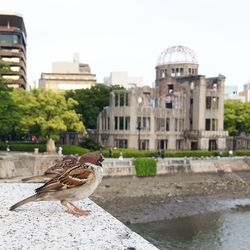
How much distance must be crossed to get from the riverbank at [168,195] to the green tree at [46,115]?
9863mm

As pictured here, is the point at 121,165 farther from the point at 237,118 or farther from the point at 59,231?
the point at 59,231

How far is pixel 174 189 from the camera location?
48656 mm

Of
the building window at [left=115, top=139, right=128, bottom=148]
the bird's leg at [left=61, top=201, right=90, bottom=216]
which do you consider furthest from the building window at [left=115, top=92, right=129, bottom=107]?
the bird's leg at [left=61, top=201, right=90, bottom=216]

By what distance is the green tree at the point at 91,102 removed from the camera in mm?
76500

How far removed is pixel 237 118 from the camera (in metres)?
78.1

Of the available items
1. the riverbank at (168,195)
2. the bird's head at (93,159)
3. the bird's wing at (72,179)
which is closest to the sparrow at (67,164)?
the bird's head at (93,159)

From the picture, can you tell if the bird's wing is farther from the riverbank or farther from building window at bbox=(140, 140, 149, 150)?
building window at bbox=(140, 140, 149, 150)

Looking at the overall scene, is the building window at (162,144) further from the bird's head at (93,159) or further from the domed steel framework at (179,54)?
the bird's head at (93,159)

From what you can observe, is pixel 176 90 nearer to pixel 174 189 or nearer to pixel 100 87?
pixel 100 87

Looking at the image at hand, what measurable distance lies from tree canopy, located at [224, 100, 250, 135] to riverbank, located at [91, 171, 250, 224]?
22.9 m

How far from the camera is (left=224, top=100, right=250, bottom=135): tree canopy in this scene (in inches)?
3061

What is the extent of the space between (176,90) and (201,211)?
32976mm

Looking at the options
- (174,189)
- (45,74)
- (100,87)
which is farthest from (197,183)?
(45,74)

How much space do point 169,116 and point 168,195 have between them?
940 inches
